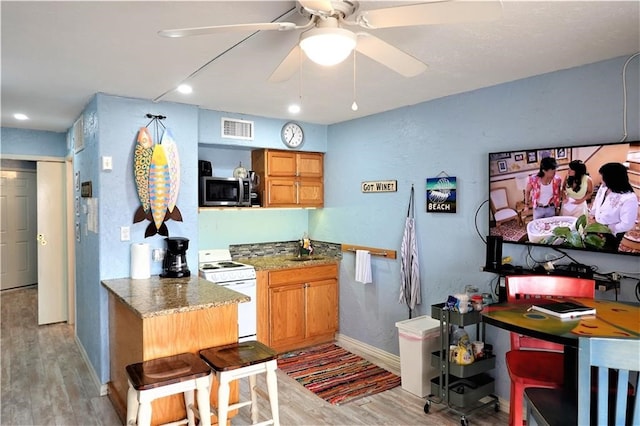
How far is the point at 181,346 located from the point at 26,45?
1.92 meters

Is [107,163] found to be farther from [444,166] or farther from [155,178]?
[444,166]

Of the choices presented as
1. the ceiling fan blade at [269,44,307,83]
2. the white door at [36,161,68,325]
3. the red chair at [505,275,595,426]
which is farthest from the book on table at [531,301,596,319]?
the white door at [36,161,68,325]

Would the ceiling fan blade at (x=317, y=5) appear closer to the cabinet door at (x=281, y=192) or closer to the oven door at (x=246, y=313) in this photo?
the oven door at (x=246, y=313)

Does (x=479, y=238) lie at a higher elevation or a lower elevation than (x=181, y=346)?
higher

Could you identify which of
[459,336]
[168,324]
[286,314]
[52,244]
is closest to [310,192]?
[286,314]

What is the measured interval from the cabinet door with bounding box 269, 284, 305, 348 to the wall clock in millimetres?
1522

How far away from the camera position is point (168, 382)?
2.17 meters

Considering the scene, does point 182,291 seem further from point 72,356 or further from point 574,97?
point 574,97

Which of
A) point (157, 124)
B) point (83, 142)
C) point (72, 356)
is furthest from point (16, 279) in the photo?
point (157, 124)

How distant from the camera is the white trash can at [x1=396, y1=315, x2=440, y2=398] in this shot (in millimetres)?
3309

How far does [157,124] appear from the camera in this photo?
3580 mm

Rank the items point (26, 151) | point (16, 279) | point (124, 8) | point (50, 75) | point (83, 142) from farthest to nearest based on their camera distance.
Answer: point (16, 279) < point (26, 151) < point (83, 142) < point (50, 75) < point (124, 8)

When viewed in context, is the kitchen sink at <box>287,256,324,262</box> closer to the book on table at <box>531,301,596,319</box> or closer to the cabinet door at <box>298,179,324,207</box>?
the cabinet door at <box>298,179,324,207</box>

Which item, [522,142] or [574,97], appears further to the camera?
[522,142]
